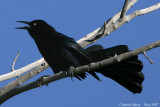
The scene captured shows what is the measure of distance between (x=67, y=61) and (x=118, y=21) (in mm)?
1249

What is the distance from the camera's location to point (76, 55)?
616 centimetres

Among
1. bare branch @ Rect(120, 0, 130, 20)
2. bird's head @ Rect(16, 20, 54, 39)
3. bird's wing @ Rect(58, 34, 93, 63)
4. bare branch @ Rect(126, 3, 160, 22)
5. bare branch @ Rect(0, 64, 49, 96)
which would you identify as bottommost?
bare branch @ Rect(0, 64, 49, 96)

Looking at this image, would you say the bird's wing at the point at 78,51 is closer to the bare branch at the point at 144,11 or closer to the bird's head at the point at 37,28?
the bird's head at the point at 37,28

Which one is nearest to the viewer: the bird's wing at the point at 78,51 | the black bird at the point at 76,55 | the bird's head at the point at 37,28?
the black bird at the point at 76,55

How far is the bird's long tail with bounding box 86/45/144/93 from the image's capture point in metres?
5.39

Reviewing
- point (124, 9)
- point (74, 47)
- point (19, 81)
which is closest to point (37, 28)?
point (74, 47)

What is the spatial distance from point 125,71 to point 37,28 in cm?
220

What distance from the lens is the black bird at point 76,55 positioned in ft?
18.0

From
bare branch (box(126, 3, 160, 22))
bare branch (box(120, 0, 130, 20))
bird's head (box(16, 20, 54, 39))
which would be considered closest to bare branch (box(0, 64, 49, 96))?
bird's head (box(16, 20, 54, 39))

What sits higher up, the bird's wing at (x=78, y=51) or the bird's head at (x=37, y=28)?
the bird's head at (x=37, y=28)

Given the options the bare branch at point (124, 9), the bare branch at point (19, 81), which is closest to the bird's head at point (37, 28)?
the bare branch at point (19, 81)

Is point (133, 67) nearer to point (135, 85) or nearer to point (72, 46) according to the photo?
point (135, 85)

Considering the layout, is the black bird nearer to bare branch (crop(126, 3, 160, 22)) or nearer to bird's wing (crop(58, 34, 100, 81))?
bird's wing (crop(58, 34, 100, 81))

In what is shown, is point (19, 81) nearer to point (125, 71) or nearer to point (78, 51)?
point (78, 51)
